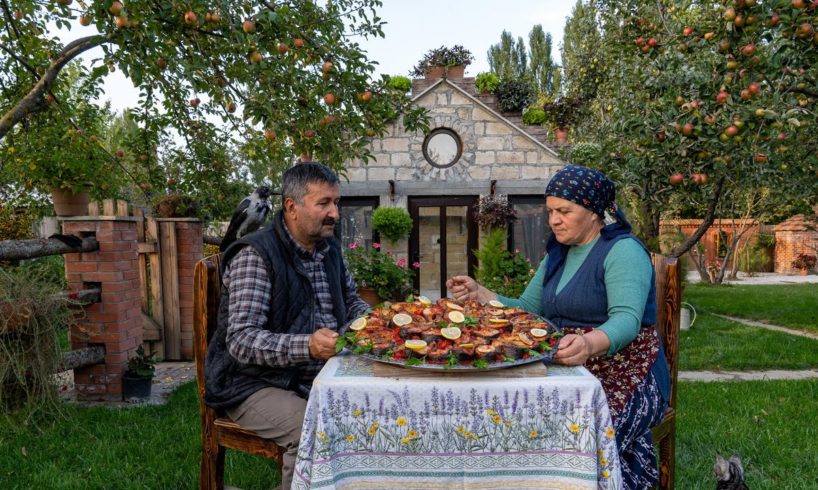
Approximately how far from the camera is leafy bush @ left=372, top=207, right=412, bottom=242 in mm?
10375

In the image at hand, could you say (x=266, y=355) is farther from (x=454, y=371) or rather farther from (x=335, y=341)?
(x=454, y=371)

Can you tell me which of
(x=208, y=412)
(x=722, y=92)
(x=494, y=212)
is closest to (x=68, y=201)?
(x=208, y=412)

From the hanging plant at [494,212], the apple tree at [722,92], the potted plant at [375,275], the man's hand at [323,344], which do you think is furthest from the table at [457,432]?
the hanging plant at [494,212]

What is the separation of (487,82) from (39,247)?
8.53 meters

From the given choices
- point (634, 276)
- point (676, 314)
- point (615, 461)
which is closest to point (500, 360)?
point (615, 461)

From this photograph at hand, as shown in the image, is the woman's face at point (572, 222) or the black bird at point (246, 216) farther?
the black bird at point (246, 216)

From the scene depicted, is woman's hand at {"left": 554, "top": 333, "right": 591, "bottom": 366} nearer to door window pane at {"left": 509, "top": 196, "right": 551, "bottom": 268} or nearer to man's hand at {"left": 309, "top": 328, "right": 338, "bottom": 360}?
man's hand at {"left": 309, "top": 328, "right": 338, "bottom": 360}

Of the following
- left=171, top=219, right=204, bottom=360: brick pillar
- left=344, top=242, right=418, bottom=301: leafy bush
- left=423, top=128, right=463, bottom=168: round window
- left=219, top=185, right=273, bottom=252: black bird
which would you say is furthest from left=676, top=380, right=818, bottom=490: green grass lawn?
left=423, top=128, right=463, bottom=168: round window

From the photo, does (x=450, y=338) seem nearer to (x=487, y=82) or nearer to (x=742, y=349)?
(x=742, y=349)

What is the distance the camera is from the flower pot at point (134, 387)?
4.49 metres

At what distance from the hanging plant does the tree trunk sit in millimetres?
7293

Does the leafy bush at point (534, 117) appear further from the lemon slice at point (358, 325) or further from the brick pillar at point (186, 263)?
the lemon slice at point (358, 325)

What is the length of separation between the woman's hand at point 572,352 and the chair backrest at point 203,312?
1437mm

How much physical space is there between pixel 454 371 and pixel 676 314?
4.46 ft
